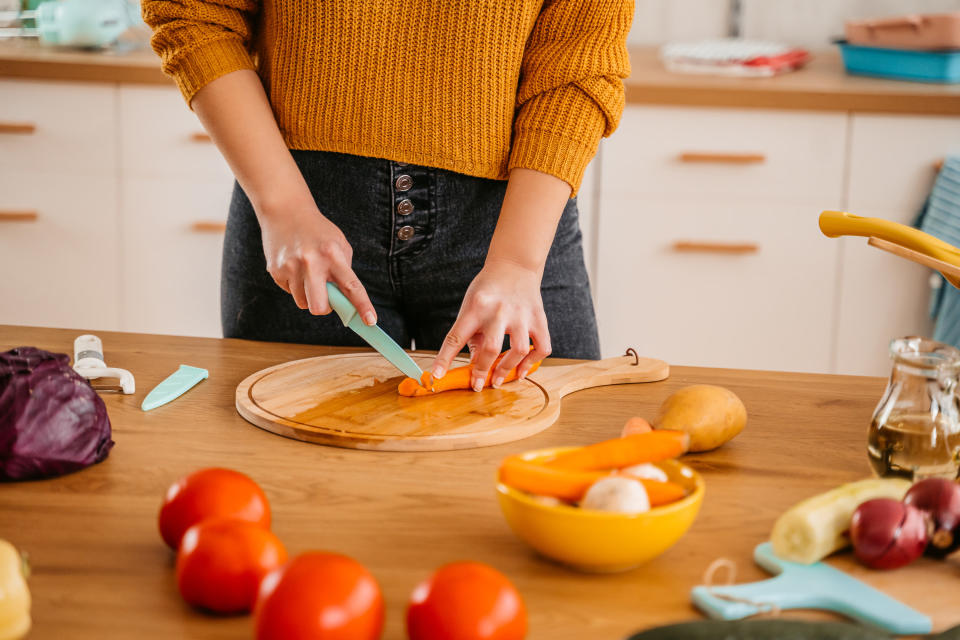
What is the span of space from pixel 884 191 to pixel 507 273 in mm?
1570

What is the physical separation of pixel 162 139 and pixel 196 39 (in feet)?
4.60

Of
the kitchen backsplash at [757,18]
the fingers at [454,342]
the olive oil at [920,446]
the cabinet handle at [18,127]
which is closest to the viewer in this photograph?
the olive oil at [920,446]

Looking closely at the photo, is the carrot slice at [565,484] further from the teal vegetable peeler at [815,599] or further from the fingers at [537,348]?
the fingers at [537,348]

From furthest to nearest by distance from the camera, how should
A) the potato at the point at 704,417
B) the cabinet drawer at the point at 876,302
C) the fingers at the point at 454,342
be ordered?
the cabinet drawer at the point at 876,302 → the fingers at the point at 454,342 → the potato at the point at 704,417

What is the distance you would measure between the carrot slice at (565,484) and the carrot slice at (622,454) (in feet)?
0.10

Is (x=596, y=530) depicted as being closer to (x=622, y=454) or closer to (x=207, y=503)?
(x=622, y=454)

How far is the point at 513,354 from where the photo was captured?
3.42 feet

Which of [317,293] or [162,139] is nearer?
[317,293]

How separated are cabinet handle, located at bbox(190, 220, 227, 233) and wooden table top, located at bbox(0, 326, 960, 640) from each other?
1.46 metres

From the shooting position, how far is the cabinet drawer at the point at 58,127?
8.09 ft

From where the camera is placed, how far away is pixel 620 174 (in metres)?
2.39

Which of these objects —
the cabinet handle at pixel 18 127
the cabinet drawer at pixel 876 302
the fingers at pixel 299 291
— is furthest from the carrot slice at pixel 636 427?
the cabinet handle at pixel 18 127

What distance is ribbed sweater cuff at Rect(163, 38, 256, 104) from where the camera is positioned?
1148mm

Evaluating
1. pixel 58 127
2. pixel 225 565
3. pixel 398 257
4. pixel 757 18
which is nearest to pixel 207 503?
pixel 225 565
